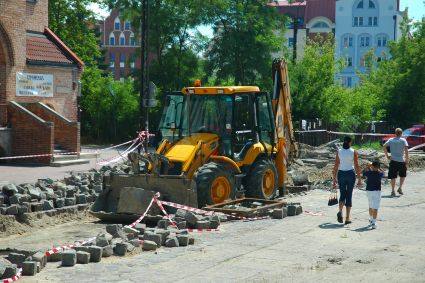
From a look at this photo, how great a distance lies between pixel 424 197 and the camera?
64.5 feet

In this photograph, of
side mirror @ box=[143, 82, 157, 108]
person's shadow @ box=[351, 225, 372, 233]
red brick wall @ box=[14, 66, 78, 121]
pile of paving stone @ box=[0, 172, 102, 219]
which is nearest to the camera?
person's shadow @ box=[351, 225, 372, 233]

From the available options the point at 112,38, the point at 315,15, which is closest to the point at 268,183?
the point at 315,15

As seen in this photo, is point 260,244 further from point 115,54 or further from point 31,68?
point 115,54

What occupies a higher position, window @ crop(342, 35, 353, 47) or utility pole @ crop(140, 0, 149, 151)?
window @ crop(342, 35, 353, 47)

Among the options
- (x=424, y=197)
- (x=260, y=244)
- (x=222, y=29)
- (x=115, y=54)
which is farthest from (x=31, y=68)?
(x=115, y=54)

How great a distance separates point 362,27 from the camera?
98312mm

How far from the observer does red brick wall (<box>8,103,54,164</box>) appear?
2744 cm

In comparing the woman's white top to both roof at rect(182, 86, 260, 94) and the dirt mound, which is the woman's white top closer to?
roof at rect(182, 86, 260, 94)

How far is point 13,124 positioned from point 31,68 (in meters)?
2.96

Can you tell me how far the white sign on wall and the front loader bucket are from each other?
50.2ft

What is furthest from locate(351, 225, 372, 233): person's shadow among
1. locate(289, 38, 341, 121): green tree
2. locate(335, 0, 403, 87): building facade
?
locate(335, 0, 403, 87): building facade

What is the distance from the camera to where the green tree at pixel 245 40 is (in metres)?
41.0

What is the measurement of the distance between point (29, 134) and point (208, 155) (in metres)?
13.4

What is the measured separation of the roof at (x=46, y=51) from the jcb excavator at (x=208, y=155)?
1460 cm
